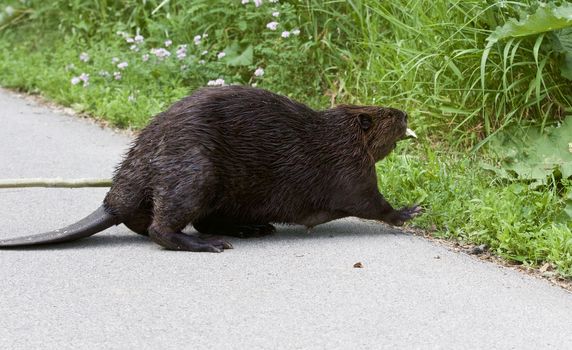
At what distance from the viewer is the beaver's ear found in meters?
5.61

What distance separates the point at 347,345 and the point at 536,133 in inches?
113

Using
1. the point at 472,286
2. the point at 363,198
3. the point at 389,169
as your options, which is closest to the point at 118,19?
the point at 389,169

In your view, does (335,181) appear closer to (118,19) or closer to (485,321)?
(485,321)

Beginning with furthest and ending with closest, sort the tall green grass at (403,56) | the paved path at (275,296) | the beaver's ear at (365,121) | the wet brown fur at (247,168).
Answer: the tall green grass at (403,56), the beaver's ear at (365,121), the wet brown fur at (247,168), the paved path at (275,296)

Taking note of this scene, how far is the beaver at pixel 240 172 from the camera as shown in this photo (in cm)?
516

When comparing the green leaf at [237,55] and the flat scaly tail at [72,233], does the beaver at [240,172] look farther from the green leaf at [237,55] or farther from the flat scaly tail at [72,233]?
the green leaf at [237,55]

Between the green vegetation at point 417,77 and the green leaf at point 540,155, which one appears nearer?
the green vegetation at point 417,77

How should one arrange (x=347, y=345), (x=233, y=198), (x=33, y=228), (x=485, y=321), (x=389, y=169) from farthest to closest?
(x=389, y=169) → (x=33, y=228) → (x=233, y=198) → (x=485, y=321) → (x=347, y=345)

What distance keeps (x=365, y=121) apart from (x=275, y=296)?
57.5 inches

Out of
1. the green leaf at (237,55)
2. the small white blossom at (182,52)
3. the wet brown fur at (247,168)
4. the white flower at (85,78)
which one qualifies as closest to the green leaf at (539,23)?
the wet brown fur at (247,168)

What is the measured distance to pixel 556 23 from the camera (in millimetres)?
5941

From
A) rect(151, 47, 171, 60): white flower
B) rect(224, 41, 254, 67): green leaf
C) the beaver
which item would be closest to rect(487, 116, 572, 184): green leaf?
the beaver

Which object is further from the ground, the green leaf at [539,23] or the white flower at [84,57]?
the green leaf at [539,23]

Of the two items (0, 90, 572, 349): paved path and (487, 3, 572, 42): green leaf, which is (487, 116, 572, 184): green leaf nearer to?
(487, 3, 572, 42): green leaf
